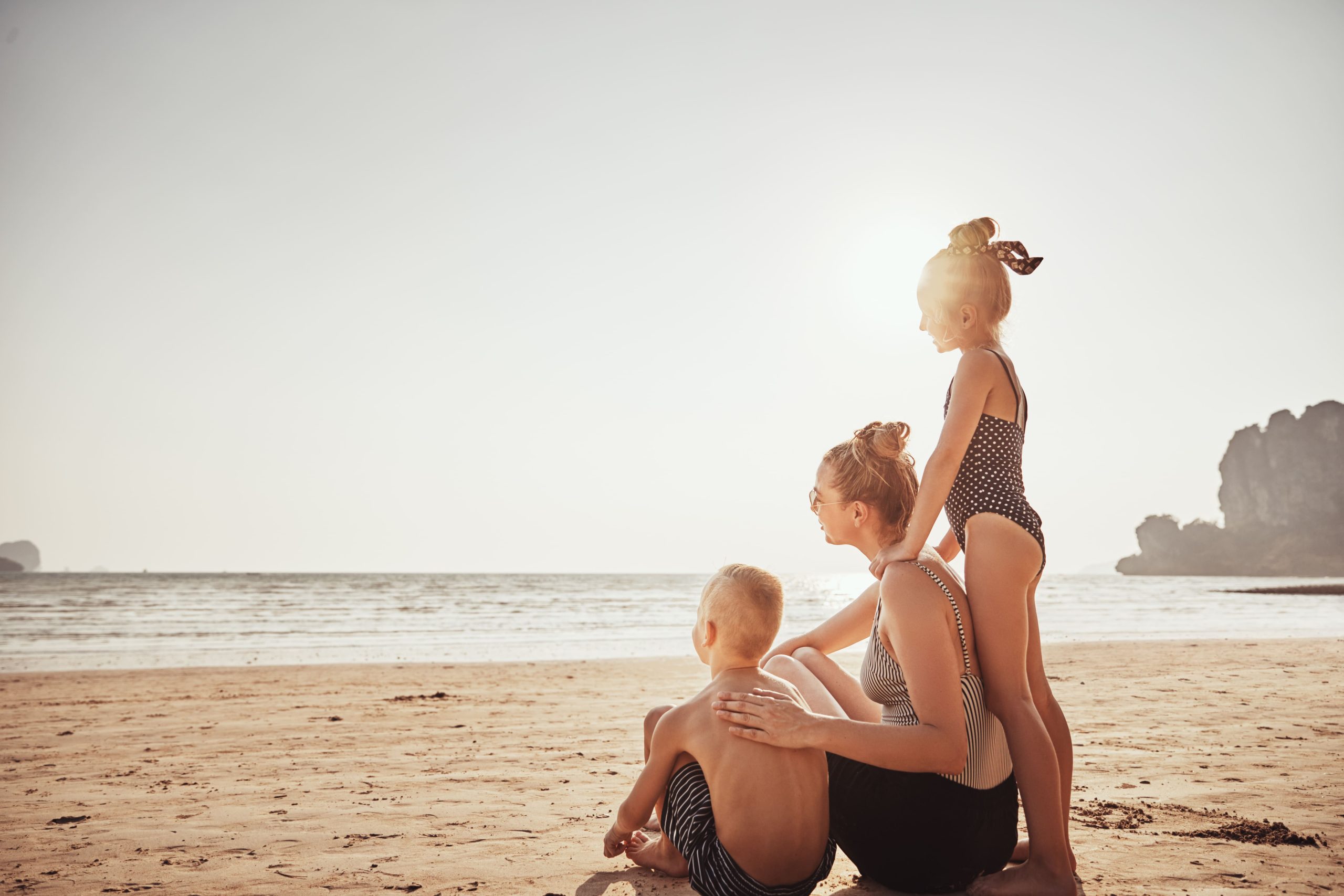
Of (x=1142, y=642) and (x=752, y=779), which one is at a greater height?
(x=752, y=779)

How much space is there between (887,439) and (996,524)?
394mm

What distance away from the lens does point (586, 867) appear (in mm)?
2725

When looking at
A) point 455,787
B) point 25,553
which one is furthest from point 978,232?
point 25,553

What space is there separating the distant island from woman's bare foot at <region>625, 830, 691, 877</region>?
87.1m

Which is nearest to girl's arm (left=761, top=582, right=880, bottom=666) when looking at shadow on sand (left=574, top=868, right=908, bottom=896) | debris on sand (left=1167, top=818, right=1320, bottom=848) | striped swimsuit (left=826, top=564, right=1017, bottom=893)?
striped swimsuit (left=826, top=564, right=1017, bottom=893)

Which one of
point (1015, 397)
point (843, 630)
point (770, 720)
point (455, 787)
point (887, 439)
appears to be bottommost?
point (455, 787)

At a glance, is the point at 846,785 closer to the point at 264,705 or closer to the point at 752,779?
the point at 752,779

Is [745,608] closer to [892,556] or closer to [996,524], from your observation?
[892,556]

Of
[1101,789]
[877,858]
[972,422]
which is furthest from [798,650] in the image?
[1101,789]

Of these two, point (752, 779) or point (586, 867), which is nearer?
point (752, 779)

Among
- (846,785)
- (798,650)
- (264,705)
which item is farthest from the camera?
(264,705)

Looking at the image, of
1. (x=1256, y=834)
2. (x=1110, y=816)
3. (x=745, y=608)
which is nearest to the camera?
(x=745, y=608)

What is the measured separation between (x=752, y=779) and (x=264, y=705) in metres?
6.51

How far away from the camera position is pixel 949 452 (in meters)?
2.25
